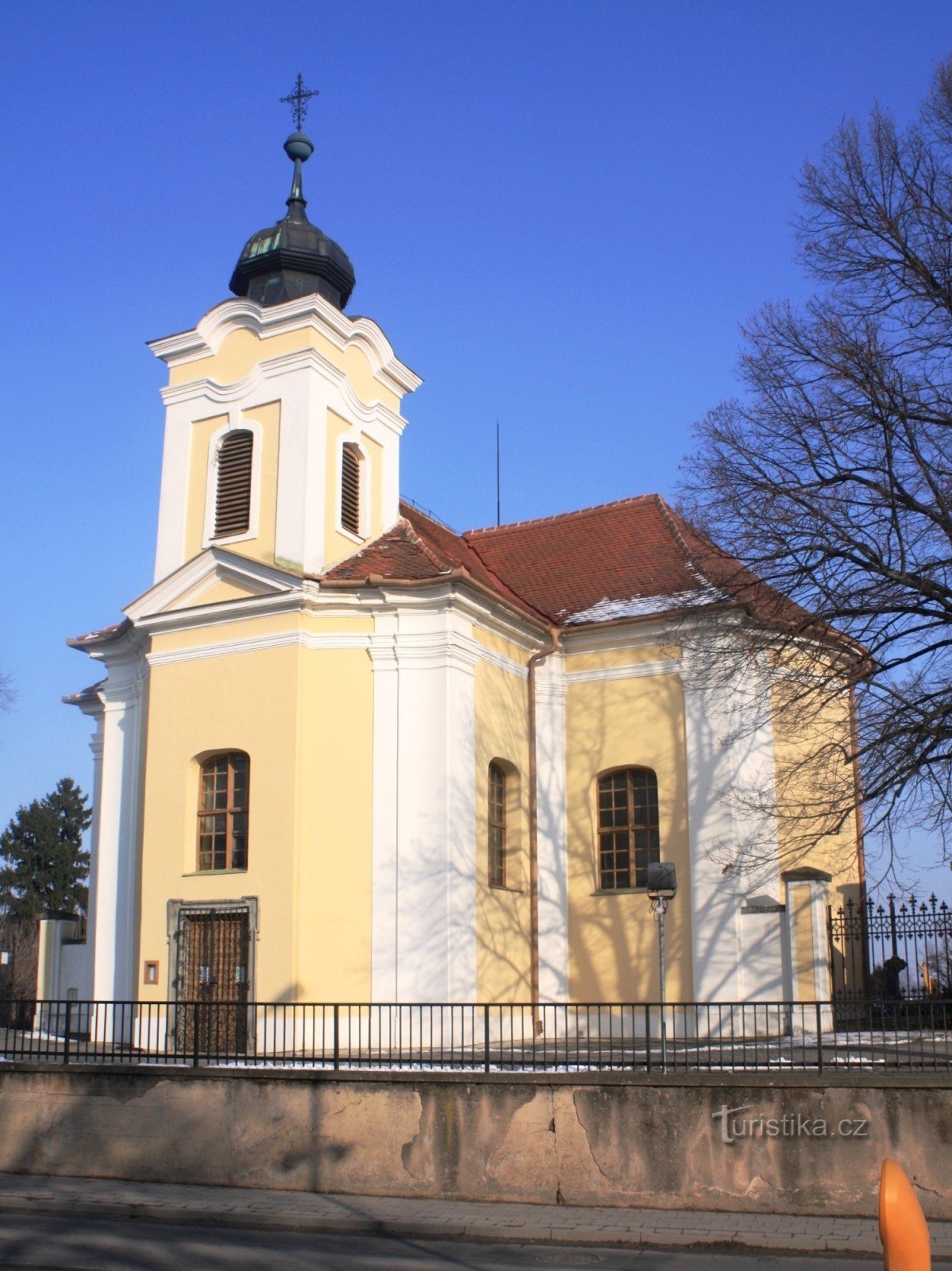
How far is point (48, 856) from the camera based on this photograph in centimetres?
5941

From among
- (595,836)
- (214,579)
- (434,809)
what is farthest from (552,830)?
(214,579)

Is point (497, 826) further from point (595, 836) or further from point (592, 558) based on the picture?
point (592, 558)

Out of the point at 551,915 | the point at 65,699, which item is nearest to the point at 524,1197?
the point at 551,915

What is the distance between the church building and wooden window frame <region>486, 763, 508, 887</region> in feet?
0.22

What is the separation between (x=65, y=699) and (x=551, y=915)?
10.2 meters

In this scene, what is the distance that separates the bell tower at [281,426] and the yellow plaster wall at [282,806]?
1.86 m

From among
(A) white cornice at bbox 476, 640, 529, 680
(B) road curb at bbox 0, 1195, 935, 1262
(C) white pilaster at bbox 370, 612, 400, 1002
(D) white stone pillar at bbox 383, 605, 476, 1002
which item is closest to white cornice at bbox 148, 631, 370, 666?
(C) white pilaster at bbox 370, 612, 400, 1002

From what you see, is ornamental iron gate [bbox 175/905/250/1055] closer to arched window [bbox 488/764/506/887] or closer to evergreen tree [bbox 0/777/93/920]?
arched window [bbox 488/764/506/887]

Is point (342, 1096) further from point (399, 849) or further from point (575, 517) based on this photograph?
point (575, 517)

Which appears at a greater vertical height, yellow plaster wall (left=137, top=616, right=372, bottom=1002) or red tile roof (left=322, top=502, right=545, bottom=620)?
red tile roof (left=322, top=502, right=545, bottom=620)

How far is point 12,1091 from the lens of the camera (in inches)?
555

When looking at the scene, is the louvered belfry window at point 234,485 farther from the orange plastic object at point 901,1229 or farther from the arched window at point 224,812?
the orange plastic object at point 901,1229

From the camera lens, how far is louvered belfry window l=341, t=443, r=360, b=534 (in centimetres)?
2142

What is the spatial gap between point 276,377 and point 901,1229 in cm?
1896
